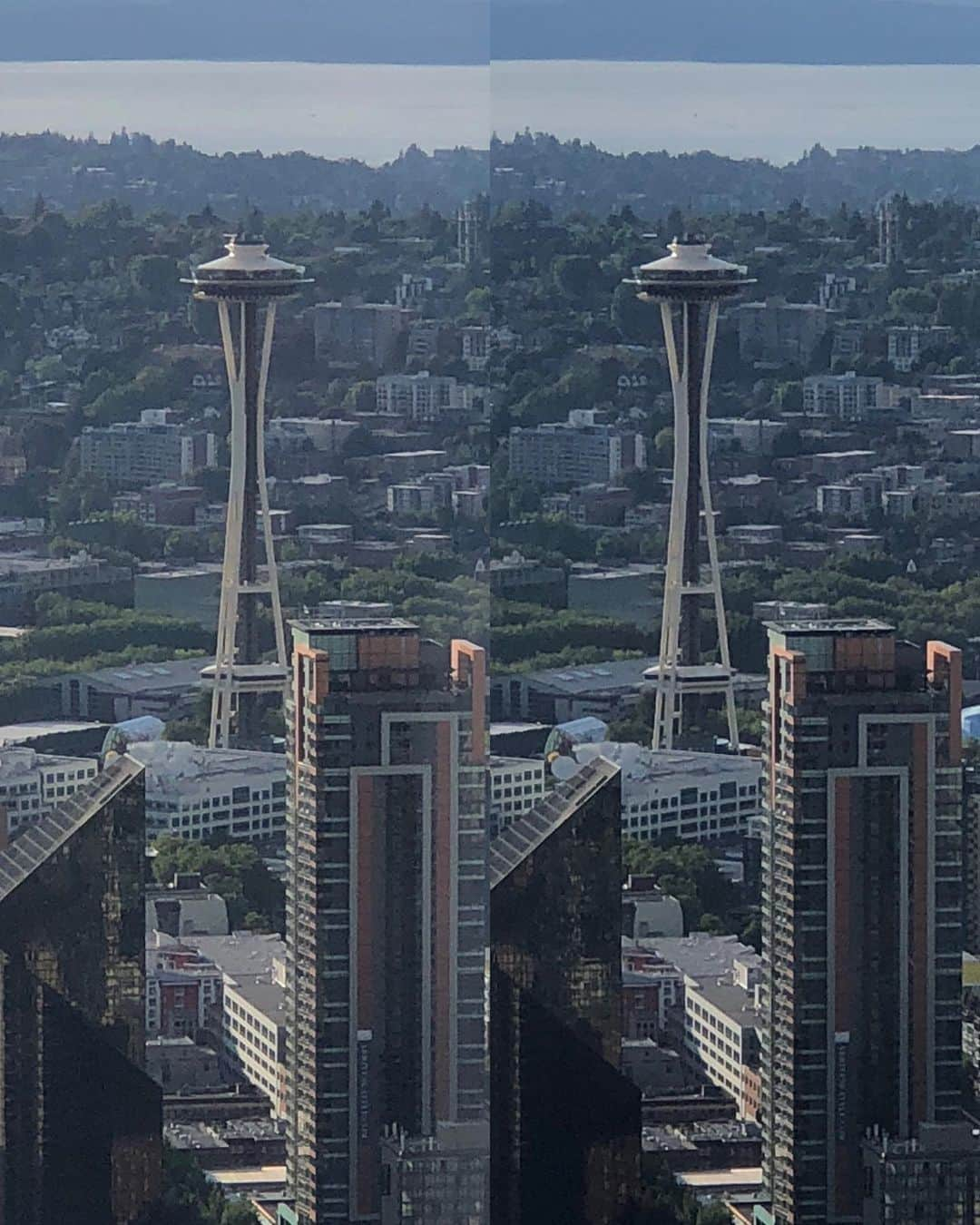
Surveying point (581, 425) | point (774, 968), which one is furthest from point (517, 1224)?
point (581, 425)

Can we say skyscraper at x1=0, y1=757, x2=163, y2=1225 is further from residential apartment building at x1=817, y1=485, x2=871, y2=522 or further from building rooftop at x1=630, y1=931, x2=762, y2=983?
residential apartment building at x1=817, y1=485, x2=871, y2=522

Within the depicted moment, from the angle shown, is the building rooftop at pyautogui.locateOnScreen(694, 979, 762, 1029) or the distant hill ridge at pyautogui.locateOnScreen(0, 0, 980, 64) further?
the building rooftop at pyautogui.locateOnScreen(694, 979, 762, 1029)

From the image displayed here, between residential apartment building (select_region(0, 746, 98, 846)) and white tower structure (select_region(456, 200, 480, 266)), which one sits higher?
white tower structure (select_region(456, 200, 480, 266))

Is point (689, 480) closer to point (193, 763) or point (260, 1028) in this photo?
point (193, 763)

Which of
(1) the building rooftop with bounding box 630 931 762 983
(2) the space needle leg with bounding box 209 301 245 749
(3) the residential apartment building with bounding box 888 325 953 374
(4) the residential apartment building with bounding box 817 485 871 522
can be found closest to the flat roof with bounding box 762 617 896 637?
(4) the residential apartment building with bounding box 817 485 871 522

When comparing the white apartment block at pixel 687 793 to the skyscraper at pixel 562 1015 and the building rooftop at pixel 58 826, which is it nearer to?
the skyscraper at pixel 562 1015

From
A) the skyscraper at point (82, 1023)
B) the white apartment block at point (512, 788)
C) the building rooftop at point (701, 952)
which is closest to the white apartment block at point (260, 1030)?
the skyscraper at point (82, 1023)
